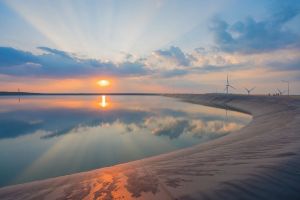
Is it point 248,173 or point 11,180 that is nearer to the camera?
point 248,173

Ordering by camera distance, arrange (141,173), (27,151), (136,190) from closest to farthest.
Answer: (136,190) < (141,173) < (27,151)

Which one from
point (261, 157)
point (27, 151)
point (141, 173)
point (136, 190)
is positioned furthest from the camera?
point (27, 151)

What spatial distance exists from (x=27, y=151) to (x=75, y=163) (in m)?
4.56

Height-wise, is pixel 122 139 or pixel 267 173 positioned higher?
pixel 267 173

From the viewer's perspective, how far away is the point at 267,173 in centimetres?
681

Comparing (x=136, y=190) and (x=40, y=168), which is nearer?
(x=136, y=190)

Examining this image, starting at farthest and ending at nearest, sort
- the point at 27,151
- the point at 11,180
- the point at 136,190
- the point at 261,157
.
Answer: the point at 27,151, the point at 11,180, the point at 261,157, the point at 136,190

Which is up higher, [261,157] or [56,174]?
[261,157]

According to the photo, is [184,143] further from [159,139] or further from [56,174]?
[56,174]

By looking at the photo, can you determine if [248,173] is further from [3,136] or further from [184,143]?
[3,136]

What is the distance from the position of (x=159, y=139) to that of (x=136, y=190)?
13.6 meters

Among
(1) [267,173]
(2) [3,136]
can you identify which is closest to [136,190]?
(1) [267,173]

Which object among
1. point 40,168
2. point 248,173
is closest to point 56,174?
point 40,168

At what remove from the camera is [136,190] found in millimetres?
6609
